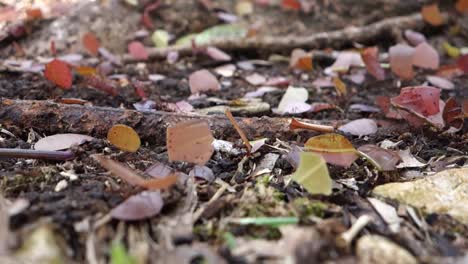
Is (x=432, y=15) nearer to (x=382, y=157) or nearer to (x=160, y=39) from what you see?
(x=160, y=39)

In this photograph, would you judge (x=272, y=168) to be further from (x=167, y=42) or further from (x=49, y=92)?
(x=167, y=42)

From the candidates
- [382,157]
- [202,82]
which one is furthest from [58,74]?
[382,157]

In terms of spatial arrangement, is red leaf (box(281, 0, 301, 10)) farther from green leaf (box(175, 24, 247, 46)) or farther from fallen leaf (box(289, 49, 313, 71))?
fallen leaf (box(289, 49, 313, 71))

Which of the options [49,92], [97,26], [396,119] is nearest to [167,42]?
[97,26]

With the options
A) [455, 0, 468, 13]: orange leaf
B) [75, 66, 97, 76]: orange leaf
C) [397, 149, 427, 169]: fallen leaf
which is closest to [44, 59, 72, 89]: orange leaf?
[75, 66, 97, 76]: orange leaf

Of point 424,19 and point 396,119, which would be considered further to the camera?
point 424,19

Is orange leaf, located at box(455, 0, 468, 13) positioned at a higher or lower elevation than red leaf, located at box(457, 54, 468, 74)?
higher

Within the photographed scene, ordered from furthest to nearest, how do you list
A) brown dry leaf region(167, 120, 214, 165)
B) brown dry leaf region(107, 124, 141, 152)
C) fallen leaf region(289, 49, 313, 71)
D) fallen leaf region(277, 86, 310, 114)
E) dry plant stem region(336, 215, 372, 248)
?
1. fallen leaf region(289, 49, 313, 71)
2. fallen leaf region(277, 86, 310, 114)
3. brown dry leaf region(107, 124, 141, 152)
4. brown dry leaf region(167, 120, 214, 165)
5. dry plant stem region(336, 215, 372, 248)
